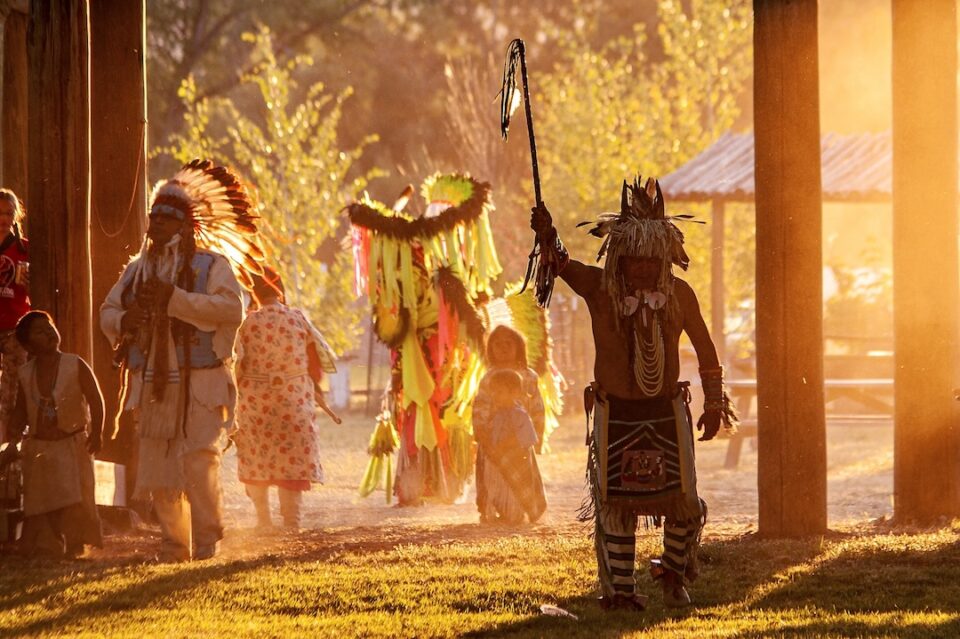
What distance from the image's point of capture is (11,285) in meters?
10.1

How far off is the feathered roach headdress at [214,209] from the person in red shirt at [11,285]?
1379mm

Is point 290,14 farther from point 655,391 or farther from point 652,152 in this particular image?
point 655,391

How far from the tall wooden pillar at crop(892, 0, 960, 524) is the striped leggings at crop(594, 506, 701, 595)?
10.1 ft

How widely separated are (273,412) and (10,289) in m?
1.92

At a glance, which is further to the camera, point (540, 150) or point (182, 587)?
point (540, 150)

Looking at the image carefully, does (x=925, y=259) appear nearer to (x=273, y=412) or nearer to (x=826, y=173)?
(x=273, y=412)

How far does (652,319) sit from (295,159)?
1728cm

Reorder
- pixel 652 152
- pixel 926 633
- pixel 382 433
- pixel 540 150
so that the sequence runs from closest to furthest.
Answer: pixel 926 633 < pixel 382 433 < pixel 652 152 < pixel 540 150

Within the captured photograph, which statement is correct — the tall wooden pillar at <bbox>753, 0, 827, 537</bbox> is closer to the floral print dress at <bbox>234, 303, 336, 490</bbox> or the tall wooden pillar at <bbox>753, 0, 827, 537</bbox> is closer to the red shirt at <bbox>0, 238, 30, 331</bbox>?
the floral print dress at <bbox>234, 303, 336, 490</bbox>

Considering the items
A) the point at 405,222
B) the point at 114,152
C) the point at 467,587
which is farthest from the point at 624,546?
the point at 405,222

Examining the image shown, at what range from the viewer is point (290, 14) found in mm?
32125

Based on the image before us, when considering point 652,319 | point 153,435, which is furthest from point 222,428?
point 652,319

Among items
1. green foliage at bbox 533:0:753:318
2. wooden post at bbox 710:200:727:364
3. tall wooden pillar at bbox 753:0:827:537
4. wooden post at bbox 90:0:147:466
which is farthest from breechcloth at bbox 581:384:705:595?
green foliage at bbox 533:0:753:318

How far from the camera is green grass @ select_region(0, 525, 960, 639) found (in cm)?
653
